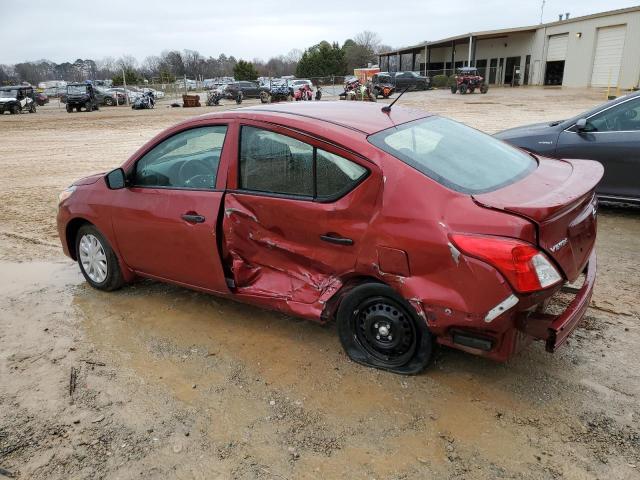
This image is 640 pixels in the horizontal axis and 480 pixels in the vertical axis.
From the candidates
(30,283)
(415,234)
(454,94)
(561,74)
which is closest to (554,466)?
(415,234)

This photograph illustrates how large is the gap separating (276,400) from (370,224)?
117cm

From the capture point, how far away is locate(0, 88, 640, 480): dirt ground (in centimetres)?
253

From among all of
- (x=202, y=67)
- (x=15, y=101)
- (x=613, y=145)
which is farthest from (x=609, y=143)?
(x=202, y=67)

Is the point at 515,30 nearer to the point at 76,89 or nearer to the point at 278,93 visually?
the point at 278,93

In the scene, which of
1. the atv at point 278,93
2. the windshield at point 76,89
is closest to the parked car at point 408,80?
the atv at point 278,93

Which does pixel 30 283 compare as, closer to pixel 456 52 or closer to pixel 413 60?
pixel 456 52

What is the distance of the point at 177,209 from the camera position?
3762 millimetres

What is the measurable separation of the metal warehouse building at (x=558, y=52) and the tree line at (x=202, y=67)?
598 inches

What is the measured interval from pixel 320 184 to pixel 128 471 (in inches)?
73.8

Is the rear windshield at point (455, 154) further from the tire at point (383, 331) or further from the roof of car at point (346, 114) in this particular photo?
the tire at point (383, 331)

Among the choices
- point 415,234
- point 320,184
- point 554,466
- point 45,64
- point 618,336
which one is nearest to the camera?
point 554,466

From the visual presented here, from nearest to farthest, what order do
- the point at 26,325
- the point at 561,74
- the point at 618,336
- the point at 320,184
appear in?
the point at 320,184
the point at 618,336
the point at 26,325
the point at 561,74

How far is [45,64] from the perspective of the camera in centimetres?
11175

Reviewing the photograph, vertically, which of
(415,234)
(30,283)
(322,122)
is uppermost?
(322,122)
